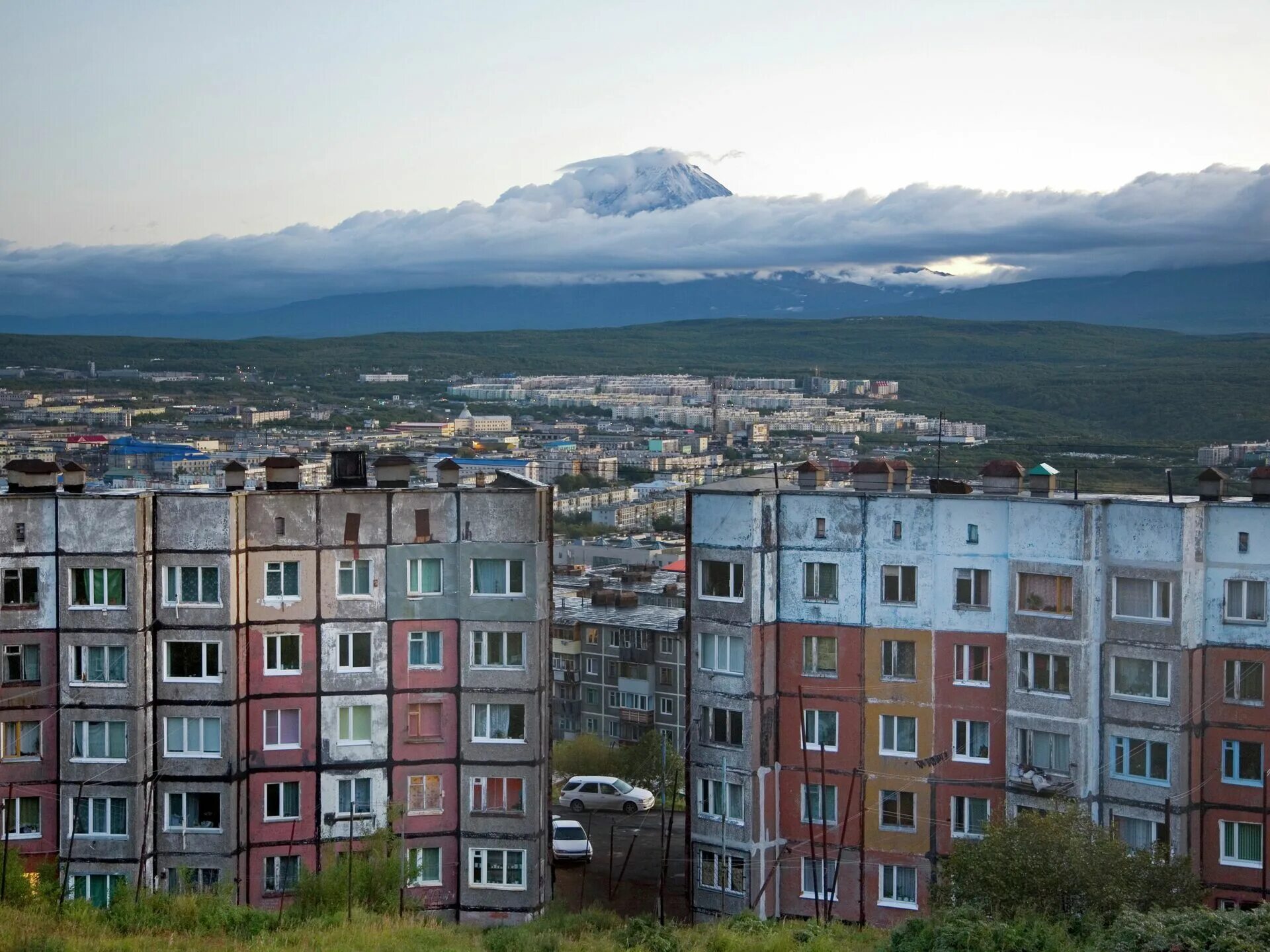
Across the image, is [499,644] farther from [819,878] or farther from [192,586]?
[819,878]

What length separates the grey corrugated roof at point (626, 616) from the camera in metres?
75.2

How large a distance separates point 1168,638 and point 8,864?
22179mm

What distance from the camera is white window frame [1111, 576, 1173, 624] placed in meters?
31.4

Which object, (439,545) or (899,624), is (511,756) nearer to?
(439,545)

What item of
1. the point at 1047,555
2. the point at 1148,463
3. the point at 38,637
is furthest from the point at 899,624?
the point at 1148,463

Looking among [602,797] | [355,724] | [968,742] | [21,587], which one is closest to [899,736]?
[968,742]

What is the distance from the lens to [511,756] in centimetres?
3378

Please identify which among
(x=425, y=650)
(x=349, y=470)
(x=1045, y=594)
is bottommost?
(x=425, y=650)

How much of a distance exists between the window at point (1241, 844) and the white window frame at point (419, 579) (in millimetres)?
15623

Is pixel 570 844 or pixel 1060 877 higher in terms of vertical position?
pixel 1060 877

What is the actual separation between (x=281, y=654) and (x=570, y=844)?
1012cm

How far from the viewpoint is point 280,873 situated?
3325 cm

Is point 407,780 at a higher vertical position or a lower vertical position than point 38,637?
lower

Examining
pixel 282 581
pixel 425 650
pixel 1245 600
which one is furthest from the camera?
pixel 425 650
